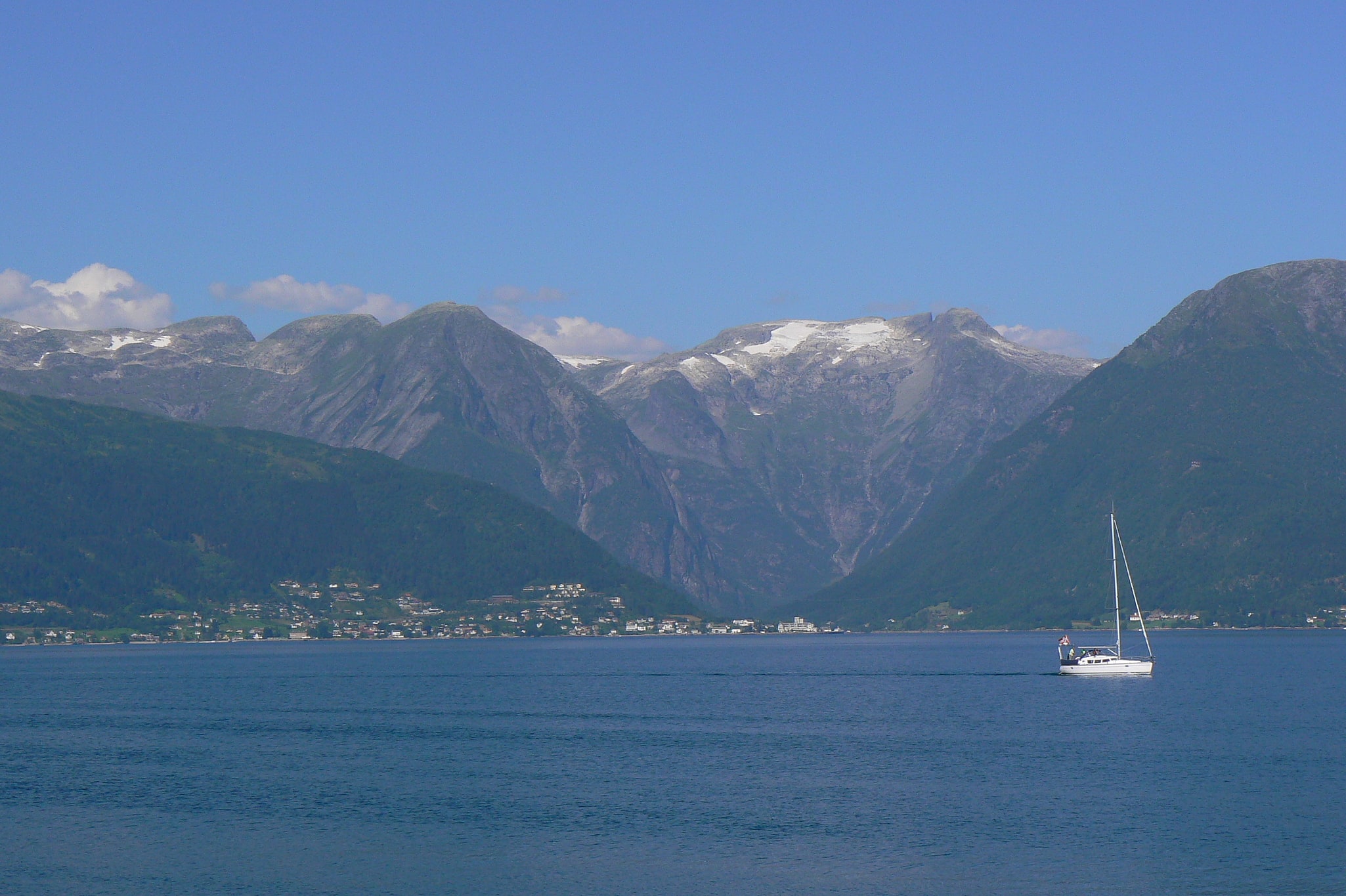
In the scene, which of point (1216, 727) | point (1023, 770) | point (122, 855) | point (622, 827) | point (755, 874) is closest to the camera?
point (755, 874)

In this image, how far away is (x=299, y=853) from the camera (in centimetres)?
9525

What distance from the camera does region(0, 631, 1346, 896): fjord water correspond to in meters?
87.6

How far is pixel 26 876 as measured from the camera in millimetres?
88500

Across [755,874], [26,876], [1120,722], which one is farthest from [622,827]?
[1120,722]

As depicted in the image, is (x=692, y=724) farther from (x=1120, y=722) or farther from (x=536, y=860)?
(x=536, y=860)

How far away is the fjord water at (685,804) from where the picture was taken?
287 feet

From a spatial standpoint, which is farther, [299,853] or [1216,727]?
[1216,727]

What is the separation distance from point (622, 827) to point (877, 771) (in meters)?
32.2

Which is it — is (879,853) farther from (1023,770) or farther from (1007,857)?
(1023,770)

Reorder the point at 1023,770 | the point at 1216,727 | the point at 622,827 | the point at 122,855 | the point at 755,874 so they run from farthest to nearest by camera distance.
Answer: the point at 1216,727 → the point at 1023,770 → the point at 622,827 → the point at 122,855 → the point at 755,874

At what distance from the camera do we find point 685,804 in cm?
11119

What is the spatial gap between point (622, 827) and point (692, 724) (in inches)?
2610

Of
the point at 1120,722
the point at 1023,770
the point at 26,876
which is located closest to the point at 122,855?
the point at 26,876

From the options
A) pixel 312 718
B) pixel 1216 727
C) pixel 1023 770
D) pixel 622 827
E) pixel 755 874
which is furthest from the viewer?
pixel 312 718
